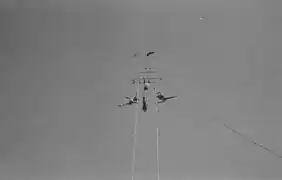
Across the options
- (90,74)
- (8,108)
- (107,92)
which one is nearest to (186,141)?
(107,92)

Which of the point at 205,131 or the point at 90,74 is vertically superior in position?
the point at 90,74

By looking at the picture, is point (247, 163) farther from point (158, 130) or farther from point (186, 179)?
point (158, 130)

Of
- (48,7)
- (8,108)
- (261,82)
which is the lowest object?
(8,108)

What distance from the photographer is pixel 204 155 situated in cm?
184

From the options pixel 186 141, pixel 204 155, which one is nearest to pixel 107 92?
pixel 186 141

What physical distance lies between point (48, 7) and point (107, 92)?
61cm

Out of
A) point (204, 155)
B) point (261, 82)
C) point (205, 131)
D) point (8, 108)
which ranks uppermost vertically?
point (261, 82)

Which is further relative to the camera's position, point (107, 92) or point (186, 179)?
point (107, 92)

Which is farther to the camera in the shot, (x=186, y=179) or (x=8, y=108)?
(x=8, y=108)

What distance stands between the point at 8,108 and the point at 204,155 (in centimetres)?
114

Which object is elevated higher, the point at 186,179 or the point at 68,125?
the point at 68,125

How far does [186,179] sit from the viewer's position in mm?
1801

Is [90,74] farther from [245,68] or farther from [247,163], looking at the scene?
[247,163]

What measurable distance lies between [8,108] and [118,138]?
2.16 feet
